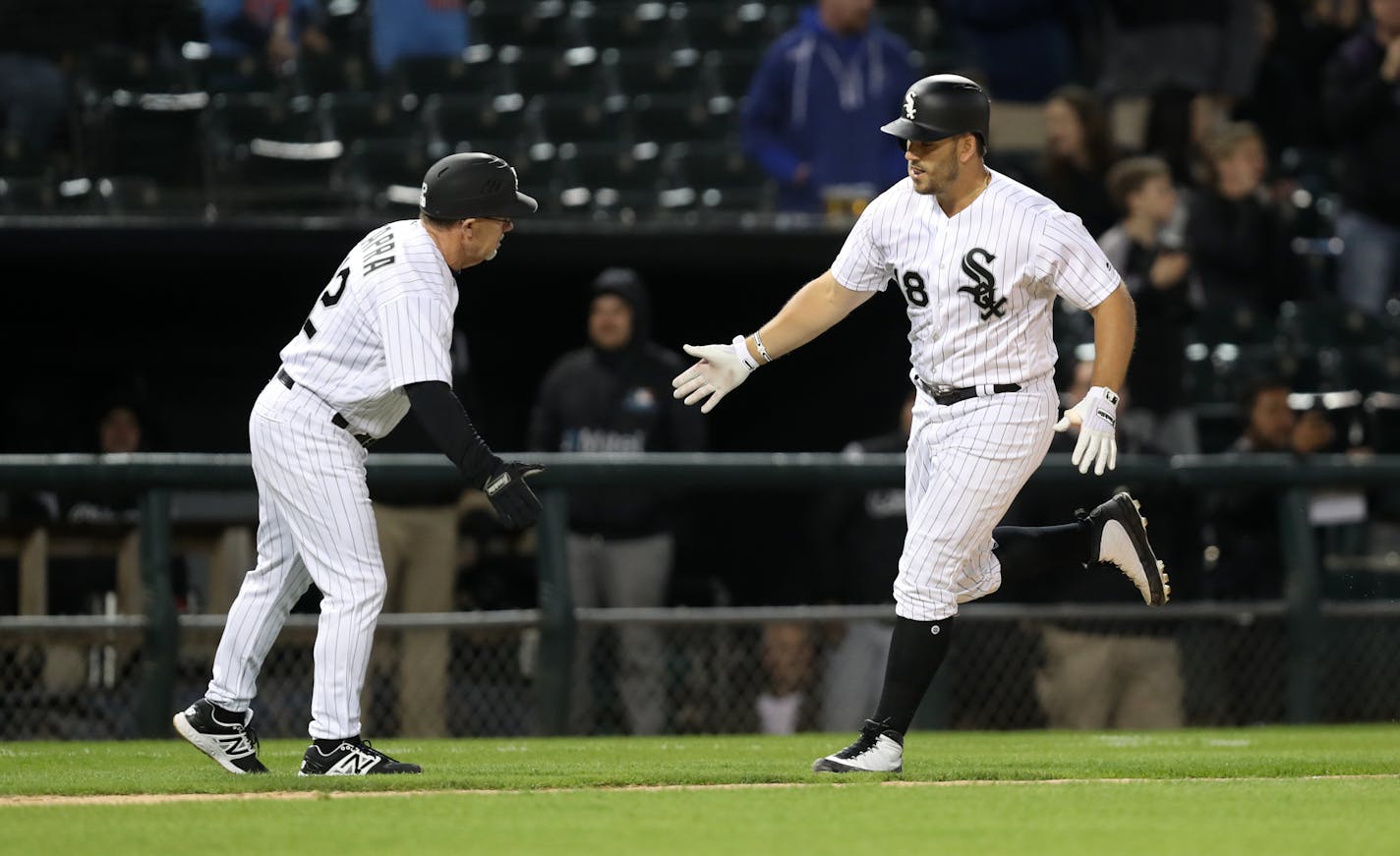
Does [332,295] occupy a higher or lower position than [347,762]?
higher

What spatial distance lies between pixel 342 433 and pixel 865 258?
4.83 feet

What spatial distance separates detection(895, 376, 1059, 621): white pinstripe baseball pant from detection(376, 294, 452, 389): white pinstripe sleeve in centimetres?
129

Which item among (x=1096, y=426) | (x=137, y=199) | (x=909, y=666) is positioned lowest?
(x=909, y=666)

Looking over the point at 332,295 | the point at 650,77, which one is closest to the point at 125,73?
the point at 650,77

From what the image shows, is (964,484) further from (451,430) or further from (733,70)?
(733,70)

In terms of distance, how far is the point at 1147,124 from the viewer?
481 inches

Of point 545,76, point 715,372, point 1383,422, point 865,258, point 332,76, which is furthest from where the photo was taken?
point 545,76

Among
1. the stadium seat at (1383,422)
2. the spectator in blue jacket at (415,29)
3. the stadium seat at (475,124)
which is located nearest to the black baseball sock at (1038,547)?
the stadium seat at (1383,422)

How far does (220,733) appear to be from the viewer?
571cm

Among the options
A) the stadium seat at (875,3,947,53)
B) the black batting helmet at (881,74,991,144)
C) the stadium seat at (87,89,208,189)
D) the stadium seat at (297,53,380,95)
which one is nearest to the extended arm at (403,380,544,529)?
the black batting helmet at (881,74,991,144)

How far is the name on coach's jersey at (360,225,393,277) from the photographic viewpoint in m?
5.54

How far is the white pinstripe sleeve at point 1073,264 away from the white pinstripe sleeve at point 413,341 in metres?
1.54

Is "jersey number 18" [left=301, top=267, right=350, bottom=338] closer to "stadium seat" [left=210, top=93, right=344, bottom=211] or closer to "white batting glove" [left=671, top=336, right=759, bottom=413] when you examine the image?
"white batting glove" [left=671, top=336, right=759, bottom=413]

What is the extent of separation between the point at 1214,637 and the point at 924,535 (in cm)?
371
